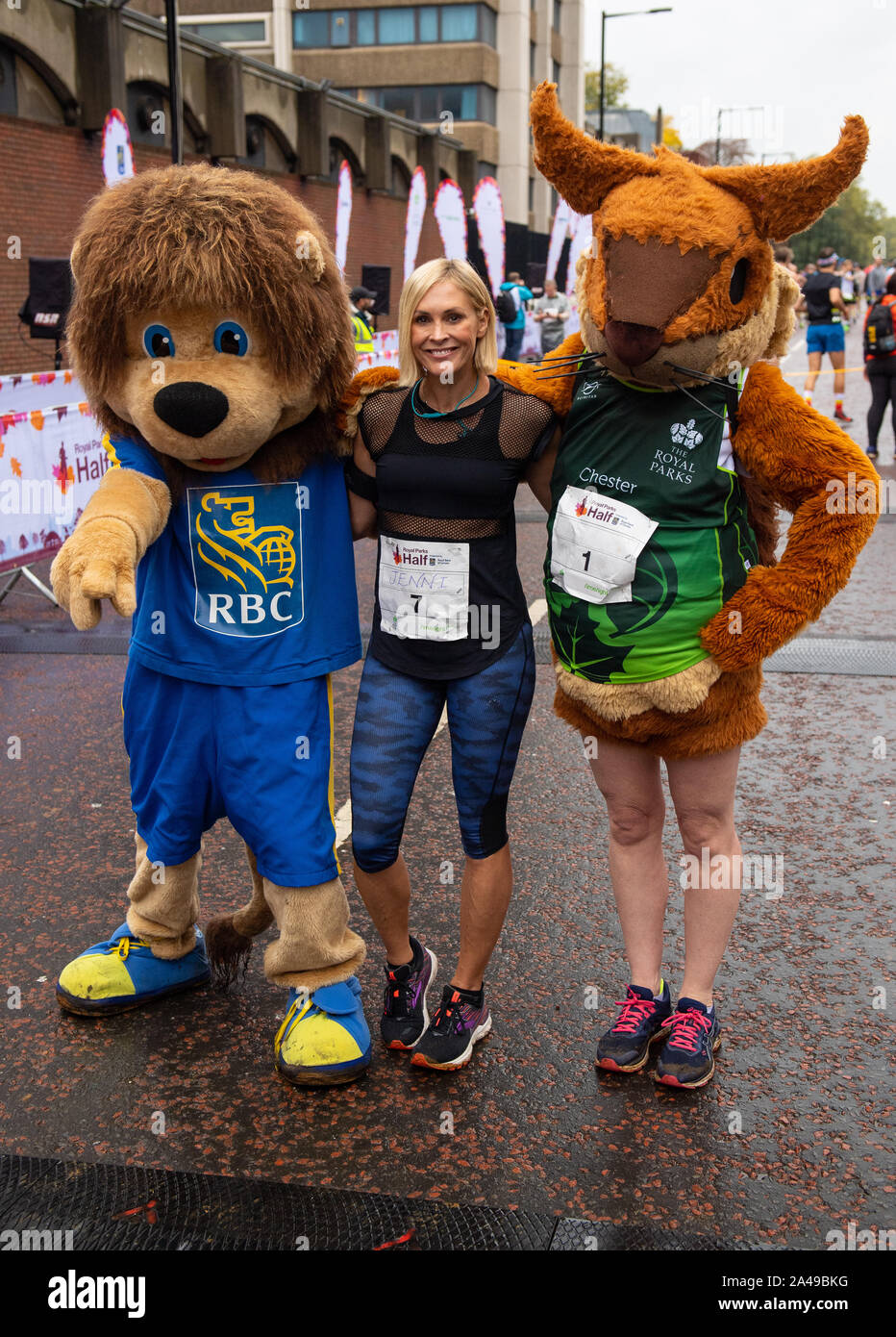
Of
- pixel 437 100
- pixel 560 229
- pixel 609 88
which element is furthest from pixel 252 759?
pixel 609 88

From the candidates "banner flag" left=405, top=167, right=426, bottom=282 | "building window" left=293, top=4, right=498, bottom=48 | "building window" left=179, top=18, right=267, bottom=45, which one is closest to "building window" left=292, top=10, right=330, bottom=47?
"building window" left=293, top=4, right=498, bottom=48

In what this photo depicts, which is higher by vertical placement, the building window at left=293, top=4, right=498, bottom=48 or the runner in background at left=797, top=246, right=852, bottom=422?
the building window at left=293, top=4, right=498, bottom=48

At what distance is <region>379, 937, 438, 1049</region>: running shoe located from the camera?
3365 millimetres

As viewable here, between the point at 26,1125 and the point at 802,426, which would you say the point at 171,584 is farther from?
the point at 802,426

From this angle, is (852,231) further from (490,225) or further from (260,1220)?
(260,1220)

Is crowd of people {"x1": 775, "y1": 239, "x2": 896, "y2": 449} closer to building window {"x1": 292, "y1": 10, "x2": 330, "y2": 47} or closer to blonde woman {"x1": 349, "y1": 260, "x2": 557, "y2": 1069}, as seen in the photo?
blonde woman {"x1": 349, "y1": 260, "x2": 557, "y2": 1069}

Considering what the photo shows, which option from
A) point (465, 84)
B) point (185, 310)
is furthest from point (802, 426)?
point (465, 84)

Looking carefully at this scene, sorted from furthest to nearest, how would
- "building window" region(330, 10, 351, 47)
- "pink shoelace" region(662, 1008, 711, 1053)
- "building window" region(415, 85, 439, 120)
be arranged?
"building window" region(330, 10, 351, 47)
"building window" region(415, 85, 439, 120)
"pink shoelace" region(662, 1008, 711, 1053)

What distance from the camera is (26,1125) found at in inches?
118

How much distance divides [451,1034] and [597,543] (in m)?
1.29

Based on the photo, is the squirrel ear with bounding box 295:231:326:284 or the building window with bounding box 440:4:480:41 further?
the building window with bounding box 440:4:480:41

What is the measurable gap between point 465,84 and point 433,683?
4779 cm

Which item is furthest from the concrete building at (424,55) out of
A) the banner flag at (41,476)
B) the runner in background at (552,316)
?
Result: the banner flag at (41,476)
